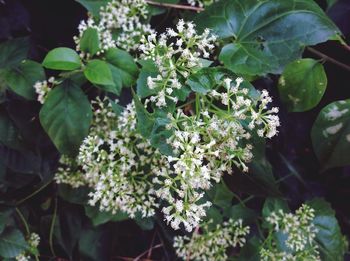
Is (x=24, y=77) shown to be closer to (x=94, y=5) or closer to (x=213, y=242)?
(x=94, y=5)

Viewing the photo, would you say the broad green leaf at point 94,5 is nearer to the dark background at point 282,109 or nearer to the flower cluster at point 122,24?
the flower cluster at point 122,24

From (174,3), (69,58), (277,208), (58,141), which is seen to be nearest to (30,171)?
(58,141)

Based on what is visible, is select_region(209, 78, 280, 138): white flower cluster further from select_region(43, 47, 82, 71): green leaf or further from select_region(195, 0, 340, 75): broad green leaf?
select_region(43, 47, 82, 71): green leaf

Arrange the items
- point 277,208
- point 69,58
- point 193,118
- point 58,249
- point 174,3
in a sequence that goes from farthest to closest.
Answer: point 58,249 → point 277,208 → point 174,3 → point 69,58 → point 193,118

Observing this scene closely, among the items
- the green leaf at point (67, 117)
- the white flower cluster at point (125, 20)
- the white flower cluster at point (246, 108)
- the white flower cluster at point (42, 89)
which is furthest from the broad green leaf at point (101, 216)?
the white flower cluster at point (246, 108)

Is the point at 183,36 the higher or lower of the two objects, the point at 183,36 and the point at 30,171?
the higher

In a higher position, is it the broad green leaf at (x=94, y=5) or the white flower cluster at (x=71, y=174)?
the broad green leaf at (x=94, y=5)

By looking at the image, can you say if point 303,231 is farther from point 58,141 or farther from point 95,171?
point 58,141
